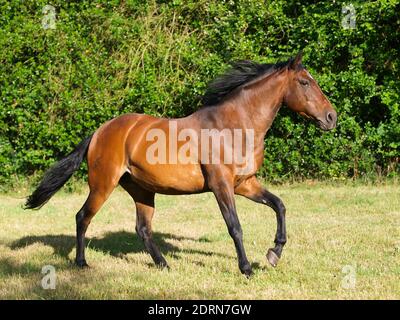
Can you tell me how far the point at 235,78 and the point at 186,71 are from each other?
5643mm

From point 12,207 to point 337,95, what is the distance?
20.0ft

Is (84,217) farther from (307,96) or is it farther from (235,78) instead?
(307,96)

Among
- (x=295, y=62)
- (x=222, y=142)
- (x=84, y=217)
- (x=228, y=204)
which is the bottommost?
(x=84, y=217)

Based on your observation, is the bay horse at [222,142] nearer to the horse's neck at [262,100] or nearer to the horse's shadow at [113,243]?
the horse's neck at [262,100]

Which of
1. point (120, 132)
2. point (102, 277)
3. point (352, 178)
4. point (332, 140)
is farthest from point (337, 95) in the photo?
point (102, 277)

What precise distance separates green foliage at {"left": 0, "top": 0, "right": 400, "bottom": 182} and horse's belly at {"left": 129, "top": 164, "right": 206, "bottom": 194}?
5.36 metres

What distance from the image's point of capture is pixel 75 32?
37.7 ft

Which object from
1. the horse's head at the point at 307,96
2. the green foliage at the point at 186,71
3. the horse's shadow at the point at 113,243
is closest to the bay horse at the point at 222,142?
the horse's head at the point at 307,96

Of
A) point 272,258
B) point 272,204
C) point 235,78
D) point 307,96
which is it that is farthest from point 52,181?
point 307,96

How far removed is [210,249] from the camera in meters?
7.04

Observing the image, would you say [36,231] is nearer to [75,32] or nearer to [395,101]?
[75,32]

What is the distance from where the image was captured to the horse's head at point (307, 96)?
19.1 feet

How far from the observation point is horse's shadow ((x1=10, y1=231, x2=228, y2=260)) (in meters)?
7.00

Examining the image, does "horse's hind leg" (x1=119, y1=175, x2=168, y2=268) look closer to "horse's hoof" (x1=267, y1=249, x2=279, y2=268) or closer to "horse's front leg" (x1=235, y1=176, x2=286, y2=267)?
"horse's front leg" (x1=235, y1=176, x2=286, y2=267)
